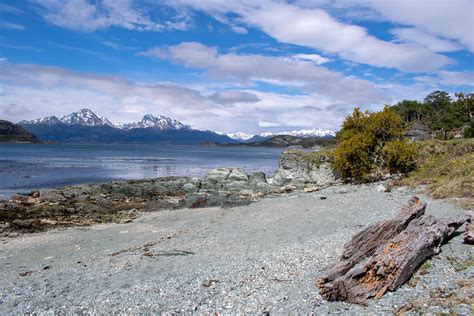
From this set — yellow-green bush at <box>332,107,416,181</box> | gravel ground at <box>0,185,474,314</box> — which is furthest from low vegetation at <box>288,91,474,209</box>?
gravel ground at <box>0,185,474,314</box>

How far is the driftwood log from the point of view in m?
8.45

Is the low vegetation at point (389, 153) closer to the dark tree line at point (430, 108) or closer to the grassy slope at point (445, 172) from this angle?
the grassy slope at point (445, 172)

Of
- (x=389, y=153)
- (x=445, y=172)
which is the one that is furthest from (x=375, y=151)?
(x=445, y=172)

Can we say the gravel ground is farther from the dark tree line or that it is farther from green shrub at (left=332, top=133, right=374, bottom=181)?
the dark tree line

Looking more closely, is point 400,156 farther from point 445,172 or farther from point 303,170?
point 303,170

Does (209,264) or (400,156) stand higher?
(400,156)

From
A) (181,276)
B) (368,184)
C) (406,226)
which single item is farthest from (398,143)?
(181,276)

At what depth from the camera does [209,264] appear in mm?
12539

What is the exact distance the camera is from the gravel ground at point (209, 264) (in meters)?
9.06

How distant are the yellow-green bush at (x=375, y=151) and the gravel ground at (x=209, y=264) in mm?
8276

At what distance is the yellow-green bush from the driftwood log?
2048 centimetres

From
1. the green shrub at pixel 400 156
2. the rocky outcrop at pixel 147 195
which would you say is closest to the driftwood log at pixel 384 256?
the rocky outcrop at pixel 147 195

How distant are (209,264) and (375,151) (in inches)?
933

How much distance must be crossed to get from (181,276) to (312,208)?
1270cm
